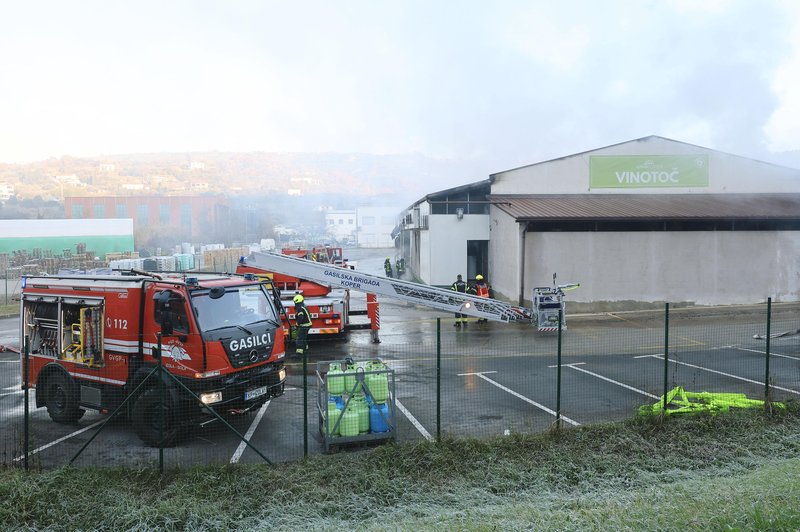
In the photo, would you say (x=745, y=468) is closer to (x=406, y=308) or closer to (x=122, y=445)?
(x=122, y=445)

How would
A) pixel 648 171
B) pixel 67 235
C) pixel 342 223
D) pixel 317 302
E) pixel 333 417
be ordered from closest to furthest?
1. pixel 333 417
2. pixel 317 302
3. pixel 648 171
4. pixel 67 235
5. pixel 342 223

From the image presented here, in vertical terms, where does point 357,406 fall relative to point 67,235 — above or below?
below

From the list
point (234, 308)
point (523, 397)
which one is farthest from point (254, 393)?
point (523, 397)

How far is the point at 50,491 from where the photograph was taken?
6.37m

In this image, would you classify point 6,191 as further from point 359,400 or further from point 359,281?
point 359,400

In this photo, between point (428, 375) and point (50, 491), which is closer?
point (50, 491)

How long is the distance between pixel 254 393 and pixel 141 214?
69063mm

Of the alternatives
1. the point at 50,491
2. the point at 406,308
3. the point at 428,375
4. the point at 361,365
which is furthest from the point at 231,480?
the point at 406,308

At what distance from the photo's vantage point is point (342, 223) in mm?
98750

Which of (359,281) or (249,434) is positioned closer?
(249,434)

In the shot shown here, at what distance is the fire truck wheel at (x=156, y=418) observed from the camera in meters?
8.09

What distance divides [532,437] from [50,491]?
5.59 m

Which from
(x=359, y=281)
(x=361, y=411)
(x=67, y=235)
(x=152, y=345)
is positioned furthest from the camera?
(x=67, y=235)

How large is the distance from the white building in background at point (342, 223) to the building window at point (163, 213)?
2614cm
